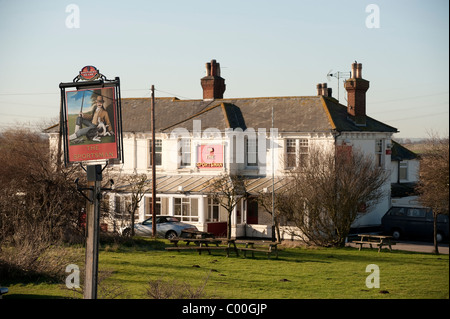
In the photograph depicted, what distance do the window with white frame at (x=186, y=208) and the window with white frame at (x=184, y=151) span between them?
2.93 metres

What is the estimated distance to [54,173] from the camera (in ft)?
83.9

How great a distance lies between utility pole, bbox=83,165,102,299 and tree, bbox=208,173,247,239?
633 inches

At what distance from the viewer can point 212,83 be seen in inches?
1592

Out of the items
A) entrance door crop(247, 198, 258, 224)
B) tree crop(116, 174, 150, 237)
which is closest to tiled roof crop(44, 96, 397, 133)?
tree crop(116, 174, 150, 237)

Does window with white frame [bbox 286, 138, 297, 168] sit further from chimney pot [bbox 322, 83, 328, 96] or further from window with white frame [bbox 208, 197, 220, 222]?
chimney pot [bbox 322, 83, 328, 96]

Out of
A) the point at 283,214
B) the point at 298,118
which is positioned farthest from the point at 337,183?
the point at 298,118

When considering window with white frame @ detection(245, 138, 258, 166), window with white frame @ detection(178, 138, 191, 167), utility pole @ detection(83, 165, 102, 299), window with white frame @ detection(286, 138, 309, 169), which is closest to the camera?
utility pole @ detection(83, 165, 102, 299)

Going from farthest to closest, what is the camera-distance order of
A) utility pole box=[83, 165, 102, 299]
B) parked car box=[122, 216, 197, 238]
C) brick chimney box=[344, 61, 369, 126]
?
brick chimney box=[344, 61, 369, 126], parked car box=[122, 216, 197, 238], utility pole box=[83, 165, 102, 299]

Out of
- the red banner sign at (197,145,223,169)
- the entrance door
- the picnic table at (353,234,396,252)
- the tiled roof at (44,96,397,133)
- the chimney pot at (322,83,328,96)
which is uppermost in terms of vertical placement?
the chimney pot at (322,83,328,96)

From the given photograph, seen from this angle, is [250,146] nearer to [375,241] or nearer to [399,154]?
[375,241]

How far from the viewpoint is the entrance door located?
116 feet
